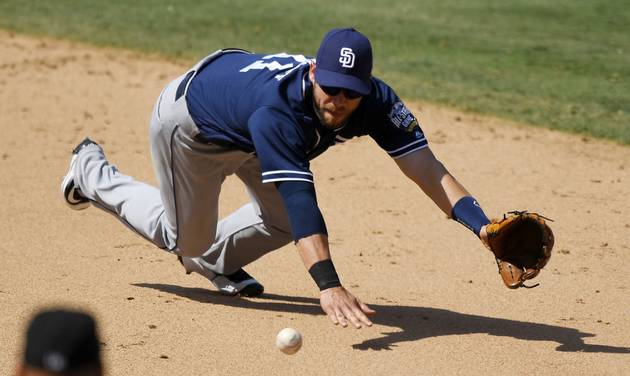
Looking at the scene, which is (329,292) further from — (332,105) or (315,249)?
(332,105)

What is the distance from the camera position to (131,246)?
699 cm

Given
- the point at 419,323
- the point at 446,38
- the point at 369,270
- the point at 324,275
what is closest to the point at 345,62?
the point at 324,275

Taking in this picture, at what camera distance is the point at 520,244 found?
5293 millimetres

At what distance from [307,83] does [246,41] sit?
869 centimetres

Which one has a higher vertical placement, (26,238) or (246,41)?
(246,41)

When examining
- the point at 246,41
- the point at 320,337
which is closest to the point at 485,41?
the point at 246,41

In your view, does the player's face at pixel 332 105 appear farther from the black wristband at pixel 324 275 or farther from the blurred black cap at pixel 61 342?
the blurred black cap at pixel 61 342

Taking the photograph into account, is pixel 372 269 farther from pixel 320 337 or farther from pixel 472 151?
pixel 472 151

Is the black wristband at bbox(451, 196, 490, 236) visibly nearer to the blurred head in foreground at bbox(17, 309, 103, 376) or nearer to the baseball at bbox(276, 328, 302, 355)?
the baseball at bbox(276, 328, 302, 355)

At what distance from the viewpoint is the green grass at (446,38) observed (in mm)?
11227

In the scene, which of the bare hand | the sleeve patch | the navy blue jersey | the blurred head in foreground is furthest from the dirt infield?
Answer: the blurred head in foreground

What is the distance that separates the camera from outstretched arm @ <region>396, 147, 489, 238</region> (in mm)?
5395

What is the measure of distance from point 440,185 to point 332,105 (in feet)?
2.87

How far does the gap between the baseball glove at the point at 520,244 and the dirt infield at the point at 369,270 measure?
399mm
